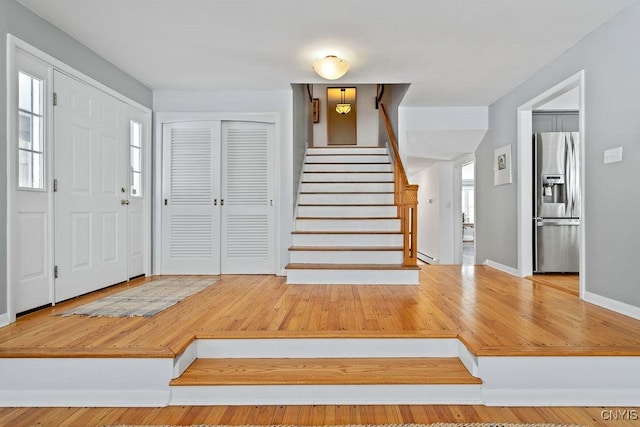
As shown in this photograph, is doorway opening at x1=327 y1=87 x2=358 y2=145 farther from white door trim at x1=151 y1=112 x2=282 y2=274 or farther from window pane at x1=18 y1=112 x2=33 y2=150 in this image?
window pane at x1=18 y1=112 x2=33 y2=150

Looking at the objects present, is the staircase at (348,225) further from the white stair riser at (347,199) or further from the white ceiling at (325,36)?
the white ceiling at (325,36)

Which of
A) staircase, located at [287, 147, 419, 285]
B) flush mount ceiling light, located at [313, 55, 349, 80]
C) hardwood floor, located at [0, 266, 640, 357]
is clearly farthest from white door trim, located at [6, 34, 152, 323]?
staircase, located at [287, 147, 419, 285]

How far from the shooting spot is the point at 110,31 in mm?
3137

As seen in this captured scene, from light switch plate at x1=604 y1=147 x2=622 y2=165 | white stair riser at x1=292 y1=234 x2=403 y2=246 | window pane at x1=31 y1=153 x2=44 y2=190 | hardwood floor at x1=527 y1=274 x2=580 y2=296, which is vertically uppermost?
light switch plate at x1=604 y1=147 x2=622 y2=165

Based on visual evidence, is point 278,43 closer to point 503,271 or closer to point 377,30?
point 377,30

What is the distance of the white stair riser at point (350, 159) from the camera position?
6.23 metres

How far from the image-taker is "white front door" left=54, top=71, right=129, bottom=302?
10.4 ft

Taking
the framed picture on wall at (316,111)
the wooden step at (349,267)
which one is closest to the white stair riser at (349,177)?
the wooden step at (349,267)

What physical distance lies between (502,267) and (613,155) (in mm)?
2271

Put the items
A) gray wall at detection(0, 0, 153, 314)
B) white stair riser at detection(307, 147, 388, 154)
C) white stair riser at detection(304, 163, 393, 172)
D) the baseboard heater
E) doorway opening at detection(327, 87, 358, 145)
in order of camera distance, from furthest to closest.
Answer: doorway opening at detection(327, 87, 358, 145) < the baseboard heater < white stair riser at detection(307, 147, 388, 154) < white stair riser at detection(304, 163, 393, 172) < gray wall at detection(0, 0, 153, 314)

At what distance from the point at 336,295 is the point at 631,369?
209cm

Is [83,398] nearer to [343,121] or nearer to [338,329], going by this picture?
[338,329]

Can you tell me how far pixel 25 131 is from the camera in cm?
283

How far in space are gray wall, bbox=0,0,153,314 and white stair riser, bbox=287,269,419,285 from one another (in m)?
2.40
